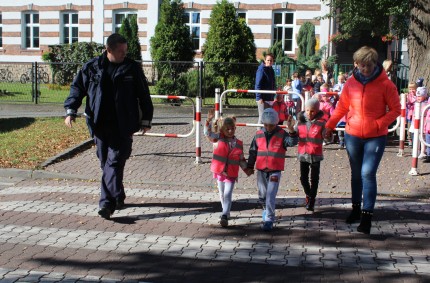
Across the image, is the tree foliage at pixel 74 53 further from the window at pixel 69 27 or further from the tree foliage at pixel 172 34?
the tree foliage at pixel 172 34

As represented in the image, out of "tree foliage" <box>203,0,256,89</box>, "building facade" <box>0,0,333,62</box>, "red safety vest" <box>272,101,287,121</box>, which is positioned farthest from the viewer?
"building facade" <box>0,0,333,62</box>

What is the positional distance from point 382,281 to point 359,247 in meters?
1.04

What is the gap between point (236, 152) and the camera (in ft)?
23.8

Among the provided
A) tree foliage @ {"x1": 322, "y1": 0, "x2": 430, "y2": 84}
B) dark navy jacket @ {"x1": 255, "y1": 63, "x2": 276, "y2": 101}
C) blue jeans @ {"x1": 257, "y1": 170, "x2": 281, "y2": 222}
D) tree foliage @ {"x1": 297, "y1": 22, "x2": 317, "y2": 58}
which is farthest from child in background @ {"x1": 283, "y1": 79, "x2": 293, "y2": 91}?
blue jeans @ {"x1": 257, "y1": 170, "x2": 281, "y2": 222}

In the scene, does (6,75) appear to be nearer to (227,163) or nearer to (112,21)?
(112,21)

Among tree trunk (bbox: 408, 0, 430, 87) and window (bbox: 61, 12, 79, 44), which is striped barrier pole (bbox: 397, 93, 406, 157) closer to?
tree trunk (bbox: 408, 0, 430, 87)

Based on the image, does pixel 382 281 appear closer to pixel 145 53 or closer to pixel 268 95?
pixel 268 95

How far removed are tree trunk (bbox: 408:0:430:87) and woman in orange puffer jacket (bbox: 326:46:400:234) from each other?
660 cm

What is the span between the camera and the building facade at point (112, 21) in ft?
97.7

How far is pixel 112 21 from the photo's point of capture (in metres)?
31.8

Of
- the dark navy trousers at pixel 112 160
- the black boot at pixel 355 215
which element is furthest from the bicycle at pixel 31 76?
the black boot at pixel 355 215

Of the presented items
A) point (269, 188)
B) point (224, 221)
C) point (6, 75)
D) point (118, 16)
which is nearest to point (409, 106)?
point (269, 188)

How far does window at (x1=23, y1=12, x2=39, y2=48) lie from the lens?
33688 mm

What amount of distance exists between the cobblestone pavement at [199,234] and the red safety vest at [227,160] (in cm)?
65
